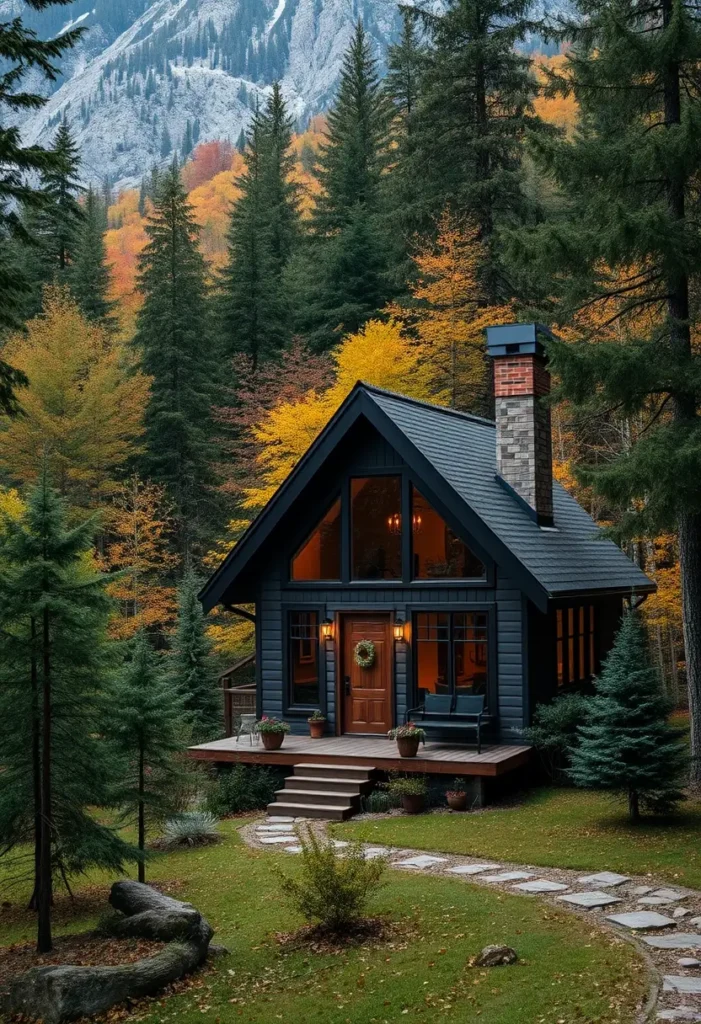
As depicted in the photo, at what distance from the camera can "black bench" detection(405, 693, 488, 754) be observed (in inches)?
602

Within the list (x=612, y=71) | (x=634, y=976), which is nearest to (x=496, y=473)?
(x=612, y=71)

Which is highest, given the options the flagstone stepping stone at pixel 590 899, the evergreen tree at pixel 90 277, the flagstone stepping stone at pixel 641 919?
the evergreen tree at pixel 90 277

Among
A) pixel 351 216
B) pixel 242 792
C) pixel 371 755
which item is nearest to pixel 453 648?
pixel 371 755

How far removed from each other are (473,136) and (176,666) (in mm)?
17173

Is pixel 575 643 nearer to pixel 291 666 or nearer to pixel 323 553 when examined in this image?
pixel 323 553

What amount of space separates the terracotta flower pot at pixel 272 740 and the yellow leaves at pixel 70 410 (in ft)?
49.0

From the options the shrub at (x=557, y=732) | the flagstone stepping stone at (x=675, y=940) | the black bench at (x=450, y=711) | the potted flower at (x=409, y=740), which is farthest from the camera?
the black bench at (x=450, y=711)

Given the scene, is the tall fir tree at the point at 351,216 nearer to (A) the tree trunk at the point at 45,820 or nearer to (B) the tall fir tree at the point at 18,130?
(B) the tall fir tree at the point at 18,130

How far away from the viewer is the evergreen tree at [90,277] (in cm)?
3722

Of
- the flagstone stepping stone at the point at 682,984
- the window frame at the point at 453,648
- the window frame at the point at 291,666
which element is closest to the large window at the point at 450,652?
the window frame at the point at 453,648

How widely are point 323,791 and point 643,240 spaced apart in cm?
854

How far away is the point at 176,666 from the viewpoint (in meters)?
22.8

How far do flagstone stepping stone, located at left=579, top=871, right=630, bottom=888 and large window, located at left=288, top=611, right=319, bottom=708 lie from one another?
7539mm

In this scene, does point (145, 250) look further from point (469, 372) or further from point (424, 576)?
point (424, 576)
